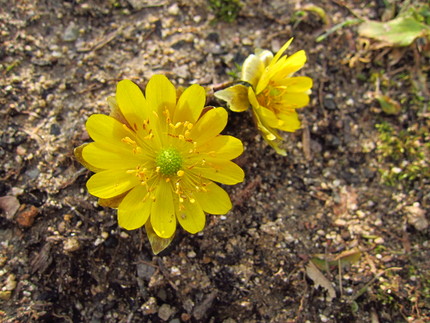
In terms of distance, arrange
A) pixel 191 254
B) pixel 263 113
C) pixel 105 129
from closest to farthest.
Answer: pixel 105 129 → pixel 263 113 → pixel 191 254

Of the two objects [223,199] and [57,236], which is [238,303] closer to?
[223,199]

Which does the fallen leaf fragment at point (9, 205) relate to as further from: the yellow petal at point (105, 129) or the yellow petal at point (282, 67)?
the yellow petal at point (282, 67)

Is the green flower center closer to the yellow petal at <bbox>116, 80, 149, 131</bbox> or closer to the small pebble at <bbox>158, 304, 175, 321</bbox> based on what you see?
the yellow petal at <bbox>116, 80, 149, 131</bbox>

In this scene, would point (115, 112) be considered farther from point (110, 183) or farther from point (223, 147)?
point (223, 147)

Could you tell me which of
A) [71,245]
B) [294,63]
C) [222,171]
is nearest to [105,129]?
[222,171]

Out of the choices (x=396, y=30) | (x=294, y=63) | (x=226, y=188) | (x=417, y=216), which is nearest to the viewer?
(x=294, y=63)

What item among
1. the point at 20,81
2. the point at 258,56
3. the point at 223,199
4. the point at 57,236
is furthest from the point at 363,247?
the point at 20,81

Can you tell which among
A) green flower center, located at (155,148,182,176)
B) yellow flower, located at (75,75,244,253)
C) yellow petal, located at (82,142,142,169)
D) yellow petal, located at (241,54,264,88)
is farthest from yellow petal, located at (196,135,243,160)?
yellow petal, located at (241,54,264,88)
